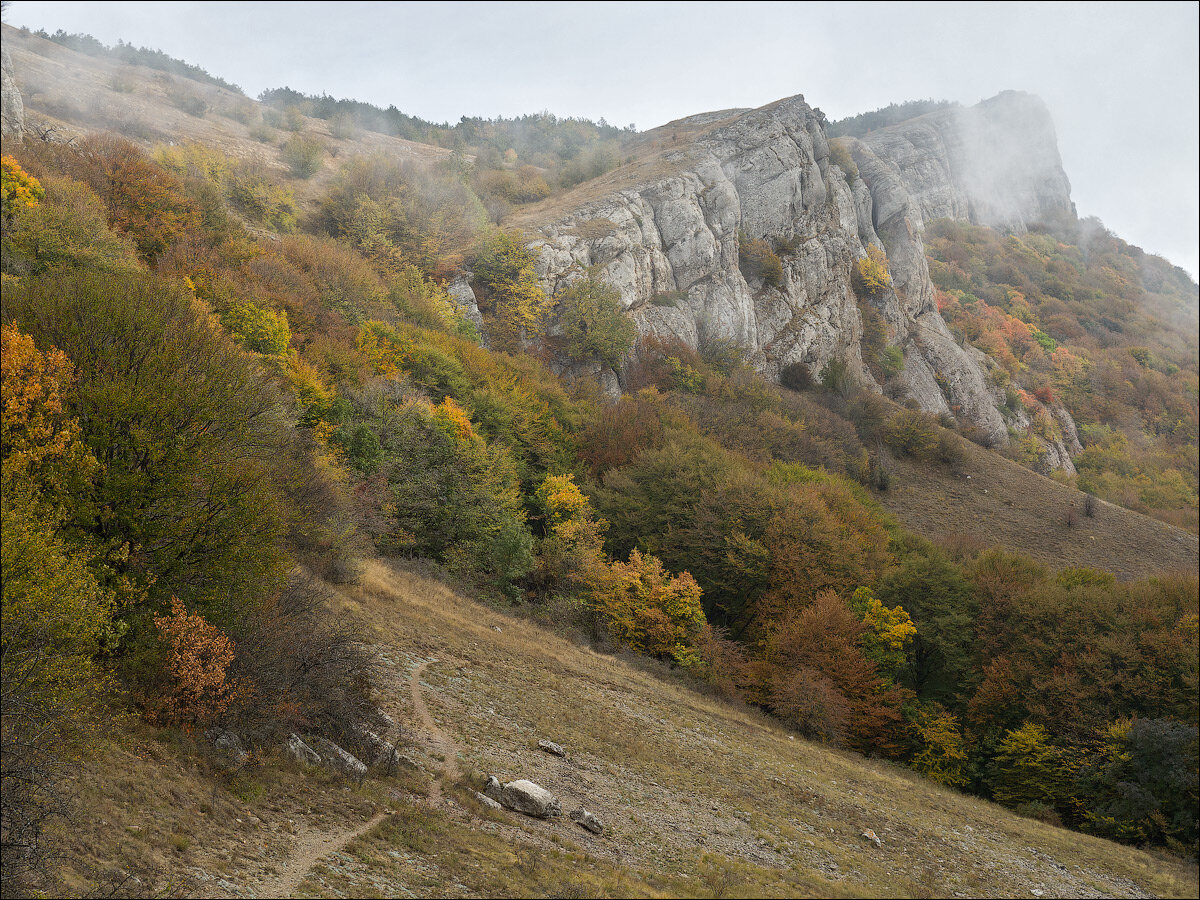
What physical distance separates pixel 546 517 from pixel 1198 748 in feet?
109

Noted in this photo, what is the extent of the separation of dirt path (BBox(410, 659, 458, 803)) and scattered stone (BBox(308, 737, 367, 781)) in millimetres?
1507

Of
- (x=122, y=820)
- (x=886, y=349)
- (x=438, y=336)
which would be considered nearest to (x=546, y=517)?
(x=438, y=336)

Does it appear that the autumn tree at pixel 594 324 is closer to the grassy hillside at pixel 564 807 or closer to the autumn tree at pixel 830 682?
the autumn tree at pixel 830 682

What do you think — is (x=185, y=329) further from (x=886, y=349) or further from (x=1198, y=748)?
(x=886, y=349)

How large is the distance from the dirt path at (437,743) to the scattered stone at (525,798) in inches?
35.3

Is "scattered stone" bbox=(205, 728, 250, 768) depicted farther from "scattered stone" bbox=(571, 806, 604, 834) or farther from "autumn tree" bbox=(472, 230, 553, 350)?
"autumn tree" bbox=(472, 230, 553, 350)

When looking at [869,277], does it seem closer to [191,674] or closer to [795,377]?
[795,377]

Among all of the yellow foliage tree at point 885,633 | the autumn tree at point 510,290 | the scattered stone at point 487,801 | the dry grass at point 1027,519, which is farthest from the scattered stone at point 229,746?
the dry grass at point 1027,519

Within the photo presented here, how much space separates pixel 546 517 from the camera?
42438mm

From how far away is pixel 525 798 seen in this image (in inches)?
517

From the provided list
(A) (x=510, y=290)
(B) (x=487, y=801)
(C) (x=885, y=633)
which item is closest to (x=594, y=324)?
(A) (x=510, y=290)

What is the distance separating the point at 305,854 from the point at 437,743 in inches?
236

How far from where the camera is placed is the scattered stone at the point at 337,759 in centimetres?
1192

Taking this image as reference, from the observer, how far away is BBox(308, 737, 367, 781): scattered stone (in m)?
11.9
